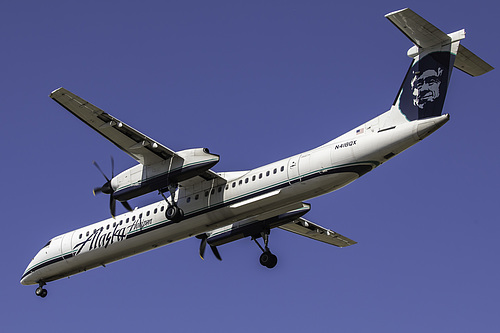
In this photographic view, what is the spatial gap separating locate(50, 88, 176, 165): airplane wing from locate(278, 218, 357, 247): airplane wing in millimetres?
8521

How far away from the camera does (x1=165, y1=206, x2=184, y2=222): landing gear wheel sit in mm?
27797

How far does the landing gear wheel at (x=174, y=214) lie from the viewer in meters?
27.8

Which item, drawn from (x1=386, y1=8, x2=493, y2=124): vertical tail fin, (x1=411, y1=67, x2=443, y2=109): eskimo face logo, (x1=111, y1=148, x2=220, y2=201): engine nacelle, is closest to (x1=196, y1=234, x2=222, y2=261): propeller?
(x1=111, y1=148, x2=220, y2=201): engine nacelle

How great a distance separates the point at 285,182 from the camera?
2616 cm

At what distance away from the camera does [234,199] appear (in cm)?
2738

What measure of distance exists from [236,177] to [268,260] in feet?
15.3

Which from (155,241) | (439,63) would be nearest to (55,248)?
(155,241)

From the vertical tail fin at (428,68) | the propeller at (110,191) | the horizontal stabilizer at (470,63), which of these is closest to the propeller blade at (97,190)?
the propeller at (110,191)

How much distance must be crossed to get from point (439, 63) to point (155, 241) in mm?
12800

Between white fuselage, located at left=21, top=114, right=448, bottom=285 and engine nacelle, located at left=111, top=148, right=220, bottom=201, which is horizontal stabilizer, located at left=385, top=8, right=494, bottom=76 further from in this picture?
engine nacelle, located at left=111, top=148, right=220, bottom=201

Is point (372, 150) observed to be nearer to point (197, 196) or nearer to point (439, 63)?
point (439, 63)

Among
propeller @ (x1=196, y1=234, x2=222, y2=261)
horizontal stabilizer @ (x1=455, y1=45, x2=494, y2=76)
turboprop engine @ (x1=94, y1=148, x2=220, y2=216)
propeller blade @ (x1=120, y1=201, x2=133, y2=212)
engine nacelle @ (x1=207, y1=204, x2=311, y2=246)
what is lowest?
propeller @ (x1=196, y1=234, x2=222, y2=261)

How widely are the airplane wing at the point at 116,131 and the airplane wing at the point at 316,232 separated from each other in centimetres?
852

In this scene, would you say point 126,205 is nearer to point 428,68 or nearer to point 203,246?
point 203,246
